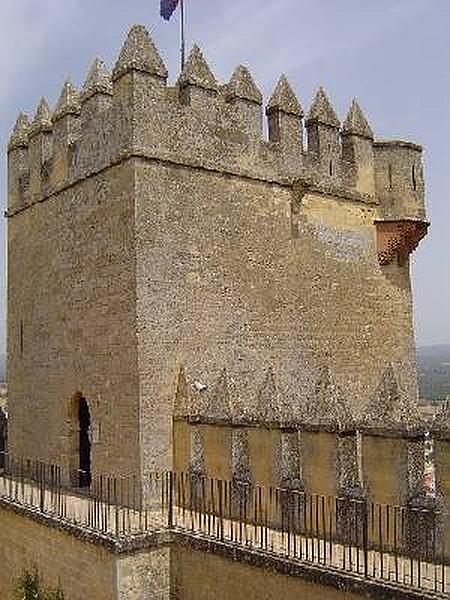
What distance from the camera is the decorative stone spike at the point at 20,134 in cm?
1809

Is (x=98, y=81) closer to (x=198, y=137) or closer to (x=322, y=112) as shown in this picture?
(x=198, y=137)

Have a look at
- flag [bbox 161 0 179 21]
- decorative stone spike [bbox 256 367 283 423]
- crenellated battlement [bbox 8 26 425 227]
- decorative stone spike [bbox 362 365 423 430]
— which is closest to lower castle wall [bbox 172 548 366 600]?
decorative stone spike [bbox 256 367 283 423]

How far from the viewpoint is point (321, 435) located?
475 inches

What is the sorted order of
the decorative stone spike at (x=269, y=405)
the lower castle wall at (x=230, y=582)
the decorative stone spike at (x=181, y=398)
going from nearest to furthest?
1. the lower castle wall at (x=230, y=582)
2. the decorative stone spike at (x=269, y=405)
3. the decorative stone spike at (x=181, y=398)

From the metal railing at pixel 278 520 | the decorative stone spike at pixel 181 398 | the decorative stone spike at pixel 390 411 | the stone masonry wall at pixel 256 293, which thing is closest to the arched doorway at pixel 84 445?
the metal railing at pixel 278 520

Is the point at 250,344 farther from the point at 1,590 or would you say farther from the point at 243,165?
the point at 1,590

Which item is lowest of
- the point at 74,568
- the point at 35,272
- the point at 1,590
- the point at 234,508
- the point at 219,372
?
the point at 1,590

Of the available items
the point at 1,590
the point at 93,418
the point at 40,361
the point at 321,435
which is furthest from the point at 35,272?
the point at 321,435

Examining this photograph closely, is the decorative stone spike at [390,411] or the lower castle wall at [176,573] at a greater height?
the decorative stone spike at [390,411]

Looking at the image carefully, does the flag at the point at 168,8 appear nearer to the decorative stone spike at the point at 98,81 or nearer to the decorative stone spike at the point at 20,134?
the decorative stone spike at the point at 98,81

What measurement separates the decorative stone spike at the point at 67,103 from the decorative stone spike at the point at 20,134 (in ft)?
6.61

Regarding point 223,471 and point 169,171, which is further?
point 169,171

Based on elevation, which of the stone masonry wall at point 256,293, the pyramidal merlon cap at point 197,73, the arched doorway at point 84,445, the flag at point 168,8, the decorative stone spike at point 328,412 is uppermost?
the flag at point 168,8

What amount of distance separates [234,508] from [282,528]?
1.00 meters
